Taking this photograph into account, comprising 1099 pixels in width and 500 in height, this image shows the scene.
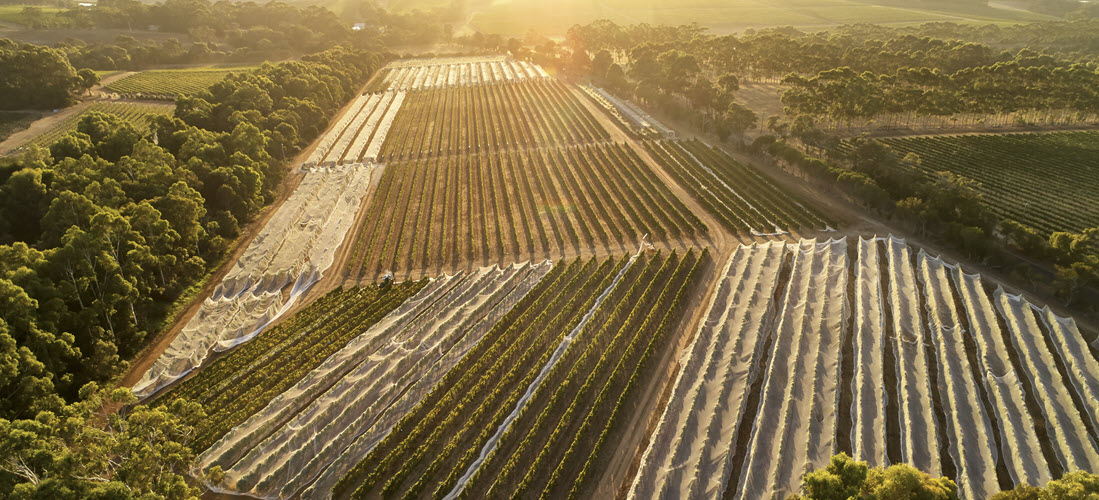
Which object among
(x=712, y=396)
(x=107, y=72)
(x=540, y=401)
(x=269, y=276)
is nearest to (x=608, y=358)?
(x=540, y=401)

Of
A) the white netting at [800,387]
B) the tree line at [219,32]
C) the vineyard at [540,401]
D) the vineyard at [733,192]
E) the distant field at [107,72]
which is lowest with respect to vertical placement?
the vineyard at [540,401]

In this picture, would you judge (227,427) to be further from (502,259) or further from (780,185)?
(780,185)

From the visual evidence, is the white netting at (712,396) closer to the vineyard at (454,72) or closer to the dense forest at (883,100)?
the dense forest at (883,100)

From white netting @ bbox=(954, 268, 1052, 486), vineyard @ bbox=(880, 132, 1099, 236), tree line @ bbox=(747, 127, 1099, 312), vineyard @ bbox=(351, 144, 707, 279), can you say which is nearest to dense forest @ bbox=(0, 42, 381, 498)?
vineyard @ bbox=(351, 144, 707, 279)

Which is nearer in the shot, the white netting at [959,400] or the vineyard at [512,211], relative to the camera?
the white netting at [959,400]

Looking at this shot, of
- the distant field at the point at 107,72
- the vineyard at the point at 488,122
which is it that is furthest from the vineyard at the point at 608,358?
→ the distant field at the point at 107,72

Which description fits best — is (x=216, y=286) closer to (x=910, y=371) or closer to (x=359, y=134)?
(x=359, y=134)

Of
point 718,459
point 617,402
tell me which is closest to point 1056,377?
point 718,459
